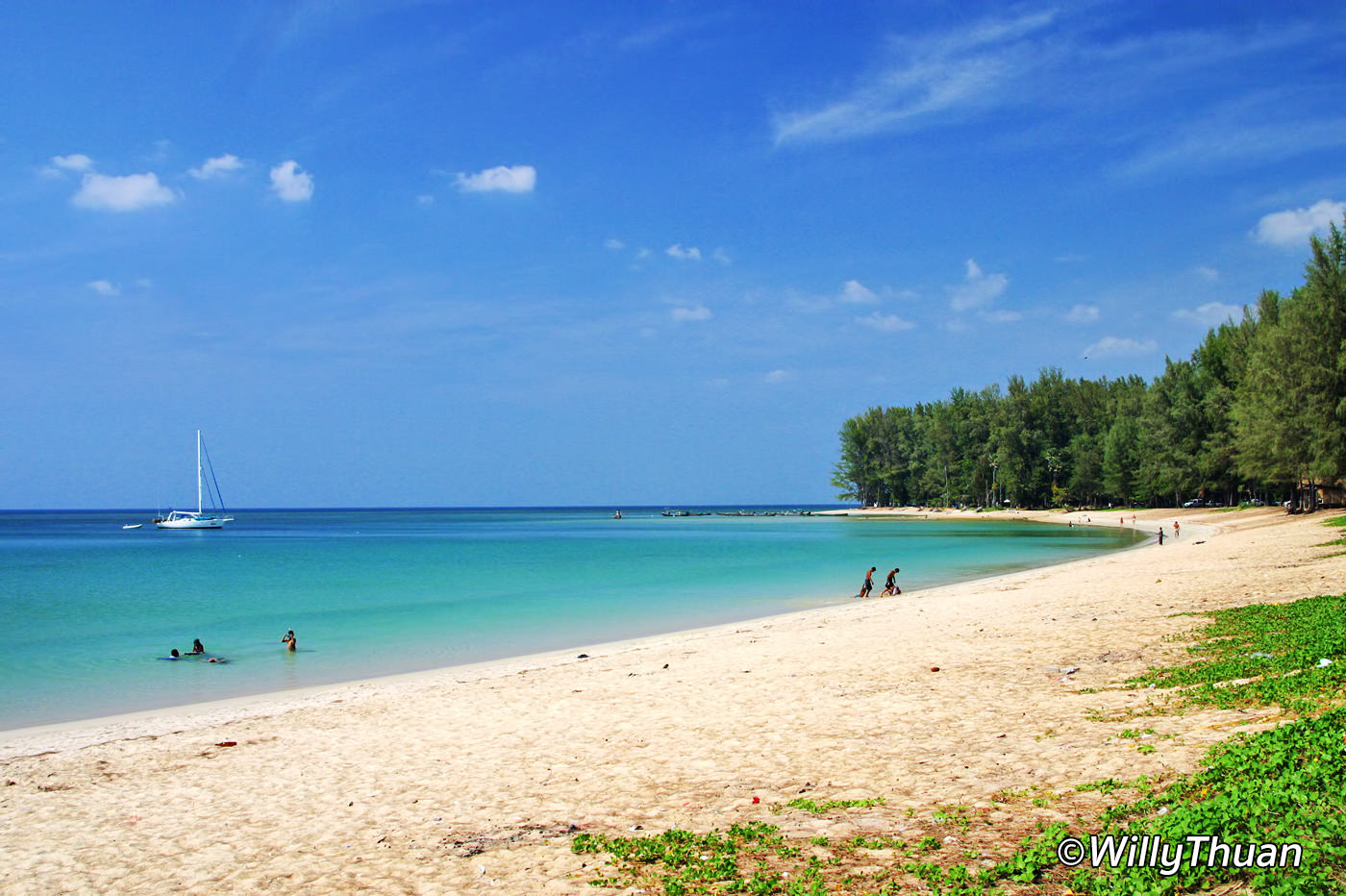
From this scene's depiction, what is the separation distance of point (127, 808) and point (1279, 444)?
56029mm

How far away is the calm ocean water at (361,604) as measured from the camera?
1900 centimetres

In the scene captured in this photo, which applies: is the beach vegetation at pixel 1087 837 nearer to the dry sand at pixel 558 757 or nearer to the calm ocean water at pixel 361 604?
the dry sand at pixel 558 757

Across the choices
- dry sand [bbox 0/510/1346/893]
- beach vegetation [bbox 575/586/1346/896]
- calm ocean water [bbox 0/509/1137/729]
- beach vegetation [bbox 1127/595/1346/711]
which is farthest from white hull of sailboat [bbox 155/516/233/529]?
beach vegetation [bbox 575/586/1346/896]

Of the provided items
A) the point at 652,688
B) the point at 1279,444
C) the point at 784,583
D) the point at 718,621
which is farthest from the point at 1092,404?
the point at 652,688

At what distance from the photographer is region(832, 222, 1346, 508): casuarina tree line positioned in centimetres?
4544

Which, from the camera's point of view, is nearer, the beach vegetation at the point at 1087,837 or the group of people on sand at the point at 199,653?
the beach vegetation at the point at 1087,837

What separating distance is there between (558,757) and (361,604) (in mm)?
26175

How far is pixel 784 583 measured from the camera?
3741cm

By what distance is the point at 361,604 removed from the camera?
110ft

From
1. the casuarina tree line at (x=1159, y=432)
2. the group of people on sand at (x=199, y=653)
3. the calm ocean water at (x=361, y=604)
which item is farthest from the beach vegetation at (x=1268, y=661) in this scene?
the casuarina tree line at (x=1159, y=432)

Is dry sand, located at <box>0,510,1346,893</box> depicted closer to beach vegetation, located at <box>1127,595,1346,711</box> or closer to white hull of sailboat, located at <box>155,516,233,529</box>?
beach vegetation, located at <box>1127,595,1346,711</box>

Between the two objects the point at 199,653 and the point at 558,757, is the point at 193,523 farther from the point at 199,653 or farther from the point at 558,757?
the point at 558,757

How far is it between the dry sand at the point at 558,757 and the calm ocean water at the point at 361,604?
3.91m

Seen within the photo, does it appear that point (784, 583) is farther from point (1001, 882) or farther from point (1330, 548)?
point (1001, 882)
